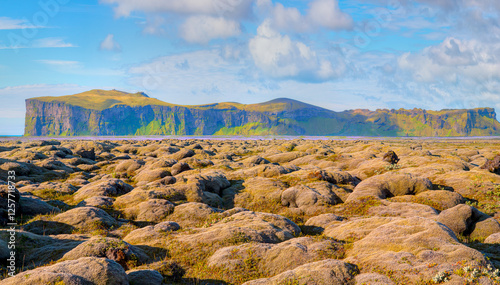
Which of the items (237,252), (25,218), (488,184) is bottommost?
(25,218)

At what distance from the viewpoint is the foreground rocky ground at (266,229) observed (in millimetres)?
14547

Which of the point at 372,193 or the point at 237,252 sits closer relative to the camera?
the point at 237,252

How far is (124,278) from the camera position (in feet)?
47.3

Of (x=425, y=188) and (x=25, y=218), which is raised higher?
(x=425, y=188)

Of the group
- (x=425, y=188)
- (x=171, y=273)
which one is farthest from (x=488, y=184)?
(x=171, y=273)

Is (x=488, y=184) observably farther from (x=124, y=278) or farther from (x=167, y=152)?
(x=167, y=152)

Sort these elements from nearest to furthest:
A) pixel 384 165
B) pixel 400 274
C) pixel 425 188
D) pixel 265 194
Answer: pixel 400 274, pixel 425 188, pixel 265 194, pixel 384 165

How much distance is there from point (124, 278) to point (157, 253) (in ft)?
18.5

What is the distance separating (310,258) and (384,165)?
33.9 m

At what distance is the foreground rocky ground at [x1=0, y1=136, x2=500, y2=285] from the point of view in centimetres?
1455

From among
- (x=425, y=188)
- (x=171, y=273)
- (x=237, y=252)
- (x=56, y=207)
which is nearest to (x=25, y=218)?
(x=56, y=207)

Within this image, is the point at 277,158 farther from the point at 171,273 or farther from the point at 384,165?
the point at 171,273

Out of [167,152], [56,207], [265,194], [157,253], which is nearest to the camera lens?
[157,253]

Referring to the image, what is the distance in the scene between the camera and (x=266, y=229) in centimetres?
2186
